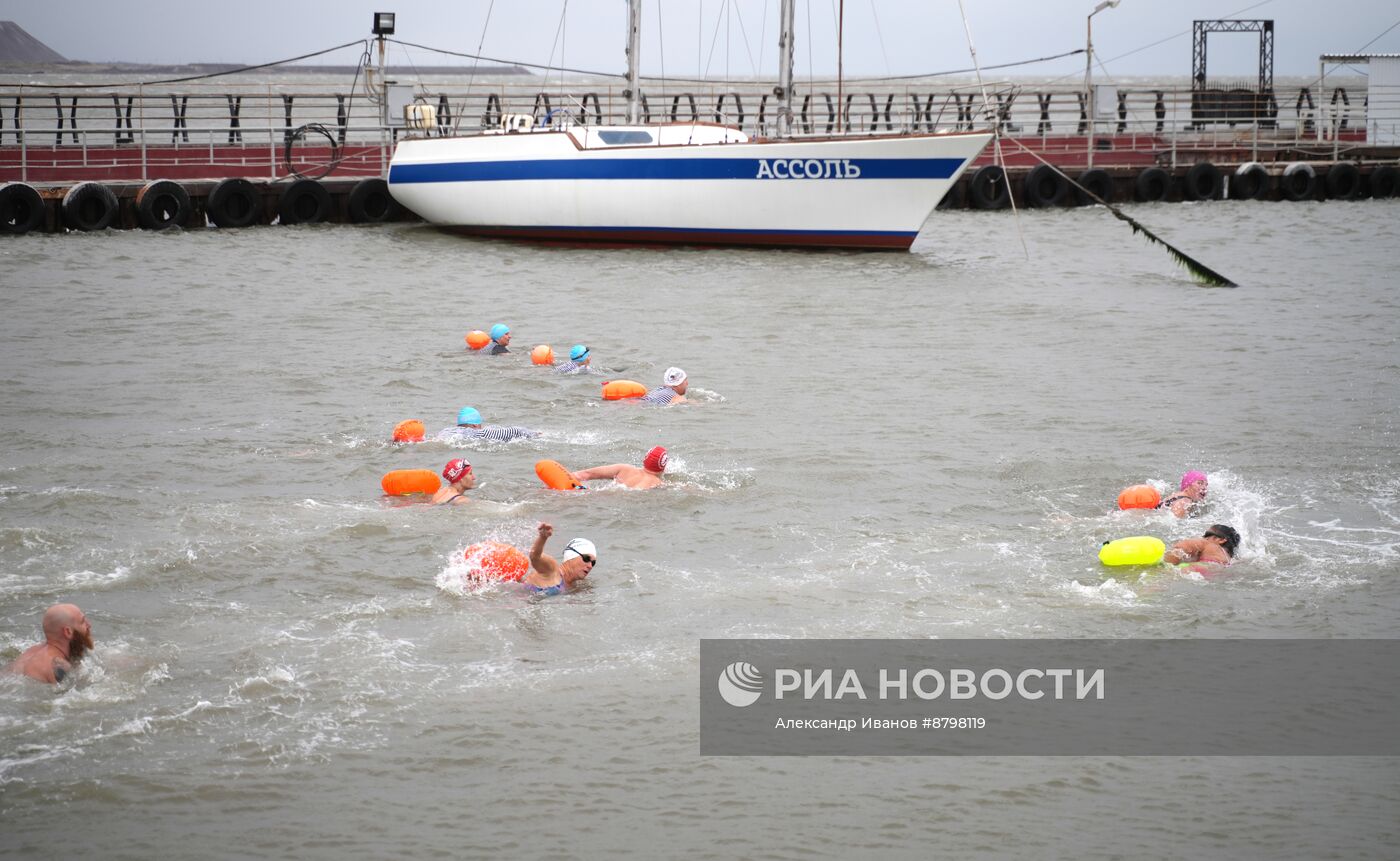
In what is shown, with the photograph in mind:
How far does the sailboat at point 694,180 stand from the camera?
2614 cm

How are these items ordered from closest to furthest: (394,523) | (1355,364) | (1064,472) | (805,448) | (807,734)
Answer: (807,734), (394,523), (1064,472), (805,448), (1355,364)

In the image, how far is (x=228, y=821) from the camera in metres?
6.64

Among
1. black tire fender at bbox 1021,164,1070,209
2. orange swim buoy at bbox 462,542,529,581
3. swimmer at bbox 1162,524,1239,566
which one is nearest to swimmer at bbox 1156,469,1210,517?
swimmer at bbox 1162,524,1239,566

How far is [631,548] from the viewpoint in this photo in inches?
420

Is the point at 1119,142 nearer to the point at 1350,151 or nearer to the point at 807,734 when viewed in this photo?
the point at 1350,151

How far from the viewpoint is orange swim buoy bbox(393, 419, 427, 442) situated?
13258 mm

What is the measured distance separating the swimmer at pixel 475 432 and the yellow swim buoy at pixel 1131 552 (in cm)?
585

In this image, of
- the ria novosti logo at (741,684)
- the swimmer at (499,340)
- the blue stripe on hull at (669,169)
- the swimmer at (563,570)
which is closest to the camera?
the ria novosti logo at (741,684)

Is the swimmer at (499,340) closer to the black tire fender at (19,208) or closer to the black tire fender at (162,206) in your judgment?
the black tire fender at (19,208)

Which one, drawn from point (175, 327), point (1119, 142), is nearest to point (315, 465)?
point (175, 327)

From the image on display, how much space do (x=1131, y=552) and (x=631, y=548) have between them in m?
3.62

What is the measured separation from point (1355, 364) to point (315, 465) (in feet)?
40.9

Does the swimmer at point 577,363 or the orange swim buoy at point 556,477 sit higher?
the swimmer at point 577,363

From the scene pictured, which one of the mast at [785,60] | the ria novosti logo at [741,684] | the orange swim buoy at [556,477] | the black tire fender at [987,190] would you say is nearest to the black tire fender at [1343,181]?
the black tire fender at [987,190]
